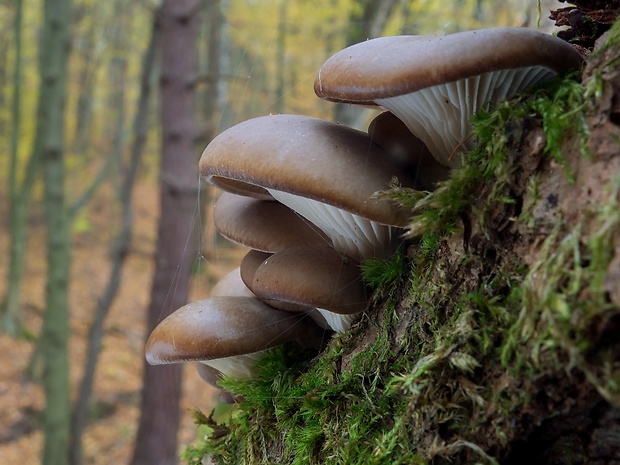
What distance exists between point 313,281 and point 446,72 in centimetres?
74

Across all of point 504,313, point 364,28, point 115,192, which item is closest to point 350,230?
point 504,313

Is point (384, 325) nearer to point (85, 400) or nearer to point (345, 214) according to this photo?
point (345, 214)

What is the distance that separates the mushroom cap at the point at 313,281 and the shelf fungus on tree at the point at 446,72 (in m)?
0.49

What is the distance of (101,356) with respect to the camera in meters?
12.6

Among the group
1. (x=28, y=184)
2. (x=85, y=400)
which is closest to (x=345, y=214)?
(x=85, y=400)

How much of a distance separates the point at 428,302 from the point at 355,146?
0.51m

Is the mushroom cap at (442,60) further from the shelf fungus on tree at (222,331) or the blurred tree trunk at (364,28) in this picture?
the blurred tree trunk at (364,28)

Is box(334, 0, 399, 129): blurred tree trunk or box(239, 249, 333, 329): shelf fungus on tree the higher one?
box(334, 0, 399, 129): blurred tree trunk

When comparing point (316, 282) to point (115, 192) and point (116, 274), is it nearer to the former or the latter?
point (116, 274)

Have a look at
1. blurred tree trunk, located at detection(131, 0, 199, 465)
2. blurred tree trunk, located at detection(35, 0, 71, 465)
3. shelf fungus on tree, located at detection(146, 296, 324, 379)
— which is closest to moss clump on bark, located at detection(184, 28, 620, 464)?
shelf fungus on tree, located at detection(146, 296, 324, 379)

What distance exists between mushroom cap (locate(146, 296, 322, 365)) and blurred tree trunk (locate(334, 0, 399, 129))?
5.88m

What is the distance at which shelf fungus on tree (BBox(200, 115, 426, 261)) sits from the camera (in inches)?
57.9

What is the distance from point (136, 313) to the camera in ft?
49.5

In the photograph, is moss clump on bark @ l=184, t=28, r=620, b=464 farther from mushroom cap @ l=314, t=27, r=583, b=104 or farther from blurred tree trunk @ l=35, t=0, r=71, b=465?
blurred tree trunk @ l=35, t=0, r=71, b=465
